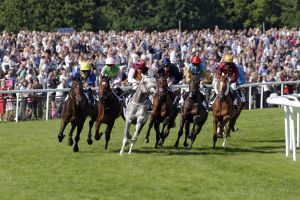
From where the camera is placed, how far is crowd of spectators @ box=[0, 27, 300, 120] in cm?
2825

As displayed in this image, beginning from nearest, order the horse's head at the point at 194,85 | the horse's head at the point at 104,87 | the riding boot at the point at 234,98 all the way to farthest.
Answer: the horse's head at the point at 104,87
the horse's head at the point at 194,85
the riding boot at the point at 234,98

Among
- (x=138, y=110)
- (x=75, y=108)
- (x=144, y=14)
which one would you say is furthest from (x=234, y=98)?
(x=144, y=14)

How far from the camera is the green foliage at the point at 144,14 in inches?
2350

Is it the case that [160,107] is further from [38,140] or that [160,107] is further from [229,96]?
[38,140]

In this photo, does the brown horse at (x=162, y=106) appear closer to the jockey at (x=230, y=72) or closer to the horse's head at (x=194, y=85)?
the horse's head at (x=194, y=85)

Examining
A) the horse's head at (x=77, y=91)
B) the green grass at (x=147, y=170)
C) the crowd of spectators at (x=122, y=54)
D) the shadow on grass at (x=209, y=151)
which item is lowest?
the green grass at (x=147, y=170)

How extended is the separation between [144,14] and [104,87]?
48204 mm

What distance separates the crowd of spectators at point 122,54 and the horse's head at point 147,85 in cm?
864

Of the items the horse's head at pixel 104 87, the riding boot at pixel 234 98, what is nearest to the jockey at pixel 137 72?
the horse's head at pixel 104 87

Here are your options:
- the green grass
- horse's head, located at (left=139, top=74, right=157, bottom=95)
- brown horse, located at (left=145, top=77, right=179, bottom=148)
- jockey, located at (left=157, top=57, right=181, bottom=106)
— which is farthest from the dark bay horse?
jockey, located at (left=157, top=57, right=181, bottom=106)

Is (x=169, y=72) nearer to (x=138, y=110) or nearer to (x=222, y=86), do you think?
(x=222, y=86)

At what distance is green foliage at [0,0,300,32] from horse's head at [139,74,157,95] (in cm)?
4023

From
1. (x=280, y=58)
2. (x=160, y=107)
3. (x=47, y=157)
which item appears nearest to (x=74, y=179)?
(x=47, y=157)

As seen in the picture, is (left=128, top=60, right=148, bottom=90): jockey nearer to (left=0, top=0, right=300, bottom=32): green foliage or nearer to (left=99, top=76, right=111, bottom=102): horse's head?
(left=99, top=76, right=111, bottom=102): horse's head
